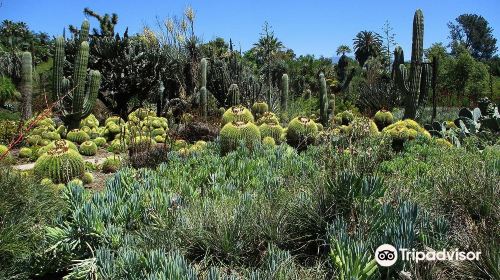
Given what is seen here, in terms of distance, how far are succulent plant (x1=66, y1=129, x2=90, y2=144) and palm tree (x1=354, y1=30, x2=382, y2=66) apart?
56294 mm

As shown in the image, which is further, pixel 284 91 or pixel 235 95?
pixel 284 91

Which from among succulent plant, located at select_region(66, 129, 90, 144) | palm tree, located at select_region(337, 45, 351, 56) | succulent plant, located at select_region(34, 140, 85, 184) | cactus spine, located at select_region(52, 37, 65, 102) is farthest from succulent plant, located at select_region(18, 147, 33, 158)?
palm tree, located at select_region(337, 45, 351, 56)

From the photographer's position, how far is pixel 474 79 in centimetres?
3953

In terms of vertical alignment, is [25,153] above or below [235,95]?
below

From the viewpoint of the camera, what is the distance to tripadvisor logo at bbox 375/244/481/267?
2752 millimetres

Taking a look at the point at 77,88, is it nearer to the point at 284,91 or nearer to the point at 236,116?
the point at 236,116

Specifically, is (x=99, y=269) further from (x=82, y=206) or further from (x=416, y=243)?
(x=416, y=243)

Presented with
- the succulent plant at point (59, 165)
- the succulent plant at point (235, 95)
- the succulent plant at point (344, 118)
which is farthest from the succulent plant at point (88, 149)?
the succulent plant at point (344, 118)

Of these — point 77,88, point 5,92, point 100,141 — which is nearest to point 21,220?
point 100,141

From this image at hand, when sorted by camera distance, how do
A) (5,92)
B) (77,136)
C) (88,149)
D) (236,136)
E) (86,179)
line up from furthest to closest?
(5,92), (77,136), (88,149), (236,136), (86,179)

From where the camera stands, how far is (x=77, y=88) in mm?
12727

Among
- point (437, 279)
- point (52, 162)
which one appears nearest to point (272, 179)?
point (437, 279)

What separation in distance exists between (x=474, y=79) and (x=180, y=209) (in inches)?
1609

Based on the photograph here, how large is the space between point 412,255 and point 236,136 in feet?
18.3
